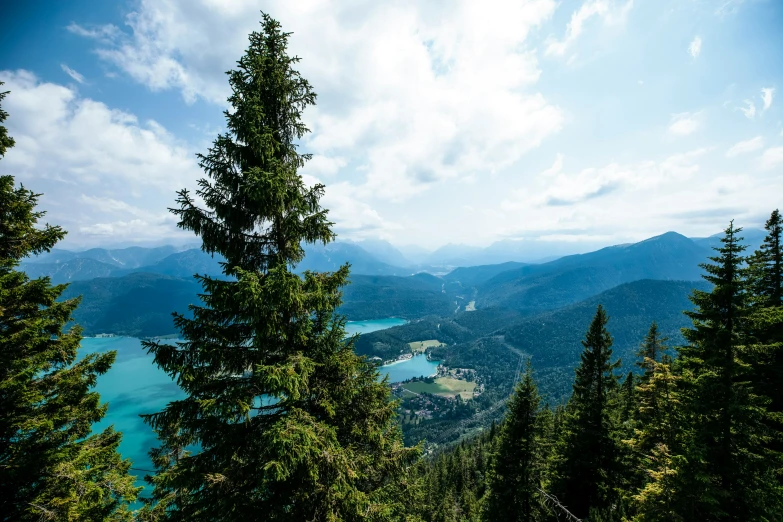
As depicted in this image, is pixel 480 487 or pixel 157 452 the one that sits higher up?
pixel 157 452

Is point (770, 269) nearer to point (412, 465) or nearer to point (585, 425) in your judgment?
point (585, 425)

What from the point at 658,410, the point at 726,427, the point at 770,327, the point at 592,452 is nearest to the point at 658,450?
the point at 726,427

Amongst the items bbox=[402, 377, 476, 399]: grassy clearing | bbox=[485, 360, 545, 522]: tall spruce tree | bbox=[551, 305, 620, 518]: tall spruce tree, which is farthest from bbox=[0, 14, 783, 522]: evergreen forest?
bbox=[402, 377, 476, 399]: grassy clearing

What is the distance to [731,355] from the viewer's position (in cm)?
977

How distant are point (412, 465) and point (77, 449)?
868 cm

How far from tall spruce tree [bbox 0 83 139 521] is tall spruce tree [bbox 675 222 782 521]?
15593 mm

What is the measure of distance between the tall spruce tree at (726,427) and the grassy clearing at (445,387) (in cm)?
17680

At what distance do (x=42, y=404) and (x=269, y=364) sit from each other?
6.50m

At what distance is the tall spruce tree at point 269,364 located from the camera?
6164mm

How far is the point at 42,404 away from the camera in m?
8.00

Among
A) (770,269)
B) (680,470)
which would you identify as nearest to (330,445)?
(680,470)

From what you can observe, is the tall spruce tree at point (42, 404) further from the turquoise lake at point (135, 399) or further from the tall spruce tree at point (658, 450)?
the turquoise lake at point (135, 399)

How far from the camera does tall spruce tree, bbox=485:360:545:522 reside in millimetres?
15633

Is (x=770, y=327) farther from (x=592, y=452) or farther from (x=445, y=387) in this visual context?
(x=445, y=387)
